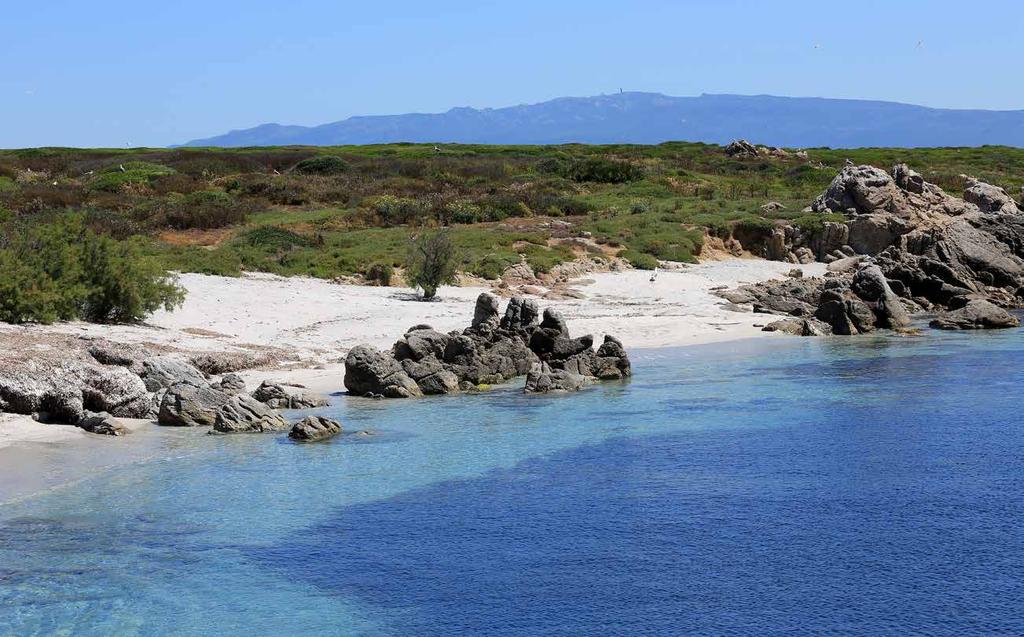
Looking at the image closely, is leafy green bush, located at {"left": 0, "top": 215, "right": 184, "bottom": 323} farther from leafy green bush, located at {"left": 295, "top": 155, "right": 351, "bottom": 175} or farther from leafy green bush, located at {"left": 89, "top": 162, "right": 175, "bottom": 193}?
leafy green bush, located at {"left": 295, "top": 155, "right": 351, "bottom": 175}

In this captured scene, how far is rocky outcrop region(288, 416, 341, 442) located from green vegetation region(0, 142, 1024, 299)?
9071mm

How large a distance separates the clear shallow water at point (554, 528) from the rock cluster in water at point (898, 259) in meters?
12.7

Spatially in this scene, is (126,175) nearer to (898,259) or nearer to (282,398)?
(898,259)

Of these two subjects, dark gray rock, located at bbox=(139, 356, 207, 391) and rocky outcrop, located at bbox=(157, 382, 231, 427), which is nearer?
rocky outcrop, located at bbox=(157, 382, 231, 427)

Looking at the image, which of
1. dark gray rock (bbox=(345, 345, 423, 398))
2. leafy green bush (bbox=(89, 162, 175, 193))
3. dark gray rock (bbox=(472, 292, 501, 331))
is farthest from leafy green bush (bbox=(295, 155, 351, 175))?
dark gray rock (bbox=(345, 345, 423, 398))

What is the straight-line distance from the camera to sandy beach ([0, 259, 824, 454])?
85.2 feet

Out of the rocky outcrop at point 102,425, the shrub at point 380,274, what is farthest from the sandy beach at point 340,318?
the shrub at point 380,274

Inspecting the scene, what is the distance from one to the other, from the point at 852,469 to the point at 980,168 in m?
72.7

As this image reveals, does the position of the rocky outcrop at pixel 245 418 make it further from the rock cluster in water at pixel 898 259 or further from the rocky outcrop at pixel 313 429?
the rock cluster in water at pixel 898 259

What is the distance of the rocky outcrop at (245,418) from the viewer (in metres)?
20.3

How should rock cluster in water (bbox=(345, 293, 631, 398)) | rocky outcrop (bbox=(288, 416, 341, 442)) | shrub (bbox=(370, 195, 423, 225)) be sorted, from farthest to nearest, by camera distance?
shrub (bbox=(370, 195, 423, 225)) → rock cluster in water (bbox=(345, 293, 631, 398)) → rocky outcrop (bbox=(288, 416, 341, 442))

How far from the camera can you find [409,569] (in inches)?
516

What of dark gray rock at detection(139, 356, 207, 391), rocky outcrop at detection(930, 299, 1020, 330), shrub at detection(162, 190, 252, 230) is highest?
shrub at detection(162, 190, 252, 230)

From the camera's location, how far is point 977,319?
115 ft
